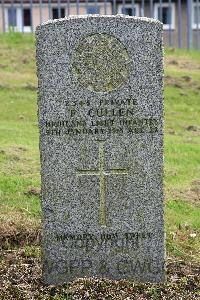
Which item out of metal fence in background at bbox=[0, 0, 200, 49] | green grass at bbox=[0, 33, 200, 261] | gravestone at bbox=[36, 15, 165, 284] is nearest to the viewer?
gravestone at bbox=[36, 15, 165, 284]

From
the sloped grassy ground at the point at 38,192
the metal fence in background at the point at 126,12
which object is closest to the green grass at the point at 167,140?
the sloped grassy ground at the point at 38,192

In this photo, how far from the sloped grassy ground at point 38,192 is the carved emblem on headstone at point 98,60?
1587 mm

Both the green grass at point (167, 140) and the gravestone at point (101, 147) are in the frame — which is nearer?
the gravestone at point (101, 147)

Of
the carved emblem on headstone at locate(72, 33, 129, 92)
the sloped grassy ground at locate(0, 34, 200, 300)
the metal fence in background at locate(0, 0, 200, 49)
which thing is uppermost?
the metal fence in background at locate(0, 0, 200, 49)

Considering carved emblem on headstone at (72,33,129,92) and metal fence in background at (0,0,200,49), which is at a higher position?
metal fence in background at (0,0,200,49)

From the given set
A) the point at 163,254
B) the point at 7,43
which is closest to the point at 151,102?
the point at 163,254

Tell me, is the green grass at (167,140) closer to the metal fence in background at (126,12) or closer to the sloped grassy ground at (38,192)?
the sloped grassy ground at (38,192)

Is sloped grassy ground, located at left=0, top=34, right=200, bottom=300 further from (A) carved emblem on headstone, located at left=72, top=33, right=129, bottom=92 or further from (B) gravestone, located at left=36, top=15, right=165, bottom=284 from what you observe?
(A) carved emblem on headstone, located at left=72, top=33, right=129, bottom=92

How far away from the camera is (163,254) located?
20.4 ft

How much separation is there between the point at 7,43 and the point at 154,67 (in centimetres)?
1205

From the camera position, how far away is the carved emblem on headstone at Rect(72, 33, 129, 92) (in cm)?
590

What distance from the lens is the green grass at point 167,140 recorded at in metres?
7.98

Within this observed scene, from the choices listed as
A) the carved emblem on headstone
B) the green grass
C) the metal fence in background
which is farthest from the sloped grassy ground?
the metal fence in background

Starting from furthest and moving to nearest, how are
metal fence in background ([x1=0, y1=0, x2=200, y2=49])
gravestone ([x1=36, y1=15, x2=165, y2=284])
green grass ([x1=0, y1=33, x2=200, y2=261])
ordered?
metal fence in background ([x1=0, y1=0, x2=200, y2=49]), green grass ([x1=0, y1=33, x2=200, y2=261]), gravestone ([x1=36, y1=15, x2=165, y2=284])
